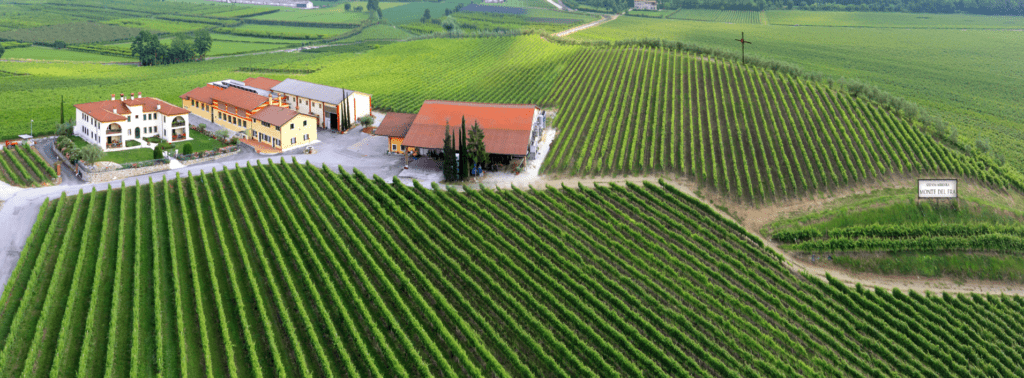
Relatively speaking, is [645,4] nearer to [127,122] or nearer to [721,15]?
[721,15]

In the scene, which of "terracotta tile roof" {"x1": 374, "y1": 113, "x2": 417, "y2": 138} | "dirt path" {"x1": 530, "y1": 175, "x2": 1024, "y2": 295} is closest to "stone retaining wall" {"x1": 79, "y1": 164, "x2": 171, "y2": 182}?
"terracotta tile roof" {"x1": 374, "y1": 113, "x2": 417, "y2": 138}

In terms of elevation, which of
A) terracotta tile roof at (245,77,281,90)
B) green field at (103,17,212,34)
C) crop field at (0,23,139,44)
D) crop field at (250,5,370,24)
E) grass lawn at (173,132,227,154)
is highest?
crop field at (250,5,370,24)

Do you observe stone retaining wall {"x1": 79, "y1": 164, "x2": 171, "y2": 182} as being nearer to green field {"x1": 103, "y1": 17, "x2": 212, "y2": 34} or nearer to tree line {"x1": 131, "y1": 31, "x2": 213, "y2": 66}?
tree line {"x1": 131, "y1": 31, "x2": 213, "y2": 66}

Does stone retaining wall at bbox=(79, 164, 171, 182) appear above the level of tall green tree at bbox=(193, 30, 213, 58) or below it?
below

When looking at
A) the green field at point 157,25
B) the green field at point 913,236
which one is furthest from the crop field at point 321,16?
the green field at point 913,236

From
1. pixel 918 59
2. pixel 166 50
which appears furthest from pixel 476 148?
pixel 918 59
